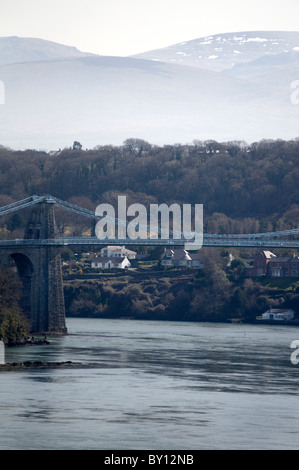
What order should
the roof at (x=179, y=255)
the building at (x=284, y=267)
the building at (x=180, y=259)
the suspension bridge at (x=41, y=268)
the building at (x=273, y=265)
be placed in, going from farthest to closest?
1. the roof at (x=179, y=255)
2. the building at (x=180, y=259)
3. the building at (x=273, y=265)
4. the building at (x=284, y=267)
5. the suspension bridge at (x=41, y=268)

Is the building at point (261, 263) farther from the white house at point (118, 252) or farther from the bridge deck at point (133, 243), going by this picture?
the bridge deck at point (133, 243)

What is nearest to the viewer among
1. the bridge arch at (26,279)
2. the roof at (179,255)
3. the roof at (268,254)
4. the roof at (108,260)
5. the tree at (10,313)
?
the tree at (10,313)

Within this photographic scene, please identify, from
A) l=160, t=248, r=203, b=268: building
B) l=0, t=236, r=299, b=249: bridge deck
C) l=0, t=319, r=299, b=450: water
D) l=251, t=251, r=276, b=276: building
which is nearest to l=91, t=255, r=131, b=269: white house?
l=160, t=248, r=203, b=268: building

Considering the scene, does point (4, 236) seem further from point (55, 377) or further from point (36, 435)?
point (36, 435)

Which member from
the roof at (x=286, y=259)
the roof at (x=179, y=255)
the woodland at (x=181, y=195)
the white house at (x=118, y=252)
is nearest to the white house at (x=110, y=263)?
the white house at (x=118, y=252)

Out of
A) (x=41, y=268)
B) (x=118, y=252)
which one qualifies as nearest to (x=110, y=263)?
(x=118, y=252)

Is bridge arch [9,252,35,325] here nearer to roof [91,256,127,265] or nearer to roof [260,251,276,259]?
roof [260,251,276,259]
